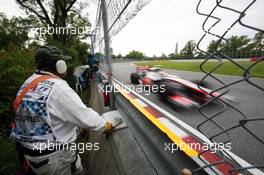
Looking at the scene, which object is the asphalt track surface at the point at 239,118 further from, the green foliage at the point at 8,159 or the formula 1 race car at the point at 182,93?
the green foliage at the point at 8,159

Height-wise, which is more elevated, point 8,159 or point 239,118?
point 239,118

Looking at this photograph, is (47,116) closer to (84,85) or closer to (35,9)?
(84,85)

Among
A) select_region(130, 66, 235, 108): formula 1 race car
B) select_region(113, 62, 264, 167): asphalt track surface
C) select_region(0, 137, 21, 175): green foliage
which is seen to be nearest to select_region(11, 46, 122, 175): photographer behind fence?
select_region(0, 137, 21, 175): green foliage

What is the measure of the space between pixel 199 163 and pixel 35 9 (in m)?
20.4

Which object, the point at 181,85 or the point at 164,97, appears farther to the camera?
the point at 164,97

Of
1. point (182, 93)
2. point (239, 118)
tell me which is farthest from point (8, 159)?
point (239, 118)

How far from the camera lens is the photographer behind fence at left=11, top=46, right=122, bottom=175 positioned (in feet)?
5.30

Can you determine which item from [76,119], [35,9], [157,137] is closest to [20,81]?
[76,119]

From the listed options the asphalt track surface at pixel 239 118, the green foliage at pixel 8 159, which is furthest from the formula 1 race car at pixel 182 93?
the green foliage at pixel 8 159

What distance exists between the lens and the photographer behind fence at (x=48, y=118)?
1616mm

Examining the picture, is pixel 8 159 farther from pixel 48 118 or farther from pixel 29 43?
pixel 29 43

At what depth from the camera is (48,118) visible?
1.64 metres

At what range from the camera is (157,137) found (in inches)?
61.8

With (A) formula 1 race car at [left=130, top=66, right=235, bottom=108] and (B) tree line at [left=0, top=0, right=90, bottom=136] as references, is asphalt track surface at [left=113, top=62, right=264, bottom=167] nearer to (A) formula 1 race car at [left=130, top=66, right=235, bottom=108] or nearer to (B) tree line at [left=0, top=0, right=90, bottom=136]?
(A) formula 1 race car at [left=130, top=66, right=235, bottom=108]
